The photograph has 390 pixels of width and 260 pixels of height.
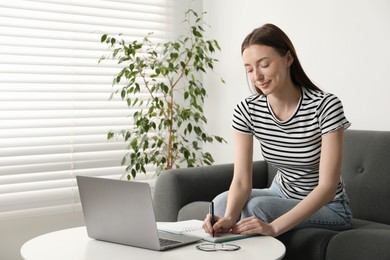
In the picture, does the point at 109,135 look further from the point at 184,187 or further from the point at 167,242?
the point at 167,242

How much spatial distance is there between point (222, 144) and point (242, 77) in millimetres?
520

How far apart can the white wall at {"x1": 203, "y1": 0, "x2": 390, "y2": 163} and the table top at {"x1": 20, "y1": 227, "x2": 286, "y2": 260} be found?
1.59 metres

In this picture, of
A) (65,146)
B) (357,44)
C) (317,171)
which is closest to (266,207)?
(317,171)

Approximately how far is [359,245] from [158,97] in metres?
Result: 2.25

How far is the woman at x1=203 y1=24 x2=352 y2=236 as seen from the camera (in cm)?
236

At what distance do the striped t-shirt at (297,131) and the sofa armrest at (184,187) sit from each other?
631 mm

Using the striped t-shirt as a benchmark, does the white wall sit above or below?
above

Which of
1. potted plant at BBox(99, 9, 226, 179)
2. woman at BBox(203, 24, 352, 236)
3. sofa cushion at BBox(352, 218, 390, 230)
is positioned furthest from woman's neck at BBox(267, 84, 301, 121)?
potted plant at BBox(99, 9, 226, 179)

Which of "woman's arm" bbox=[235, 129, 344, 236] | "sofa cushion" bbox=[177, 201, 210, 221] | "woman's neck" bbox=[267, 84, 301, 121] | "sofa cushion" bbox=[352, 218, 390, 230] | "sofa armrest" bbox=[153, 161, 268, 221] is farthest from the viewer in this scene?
"sofa armrest" bbox=[153, 161, 268, 221]

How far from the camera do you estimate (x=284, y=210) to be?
7.97 ft

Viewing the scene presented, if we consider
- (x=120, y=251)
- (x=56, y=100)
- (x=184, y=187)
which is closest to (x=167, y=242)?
(x=120, y=251)

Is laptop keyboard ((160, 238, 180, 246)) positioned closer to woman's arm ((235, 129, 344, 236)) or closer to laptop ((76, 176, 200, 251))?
laptop ((76, 176, 200, 251))

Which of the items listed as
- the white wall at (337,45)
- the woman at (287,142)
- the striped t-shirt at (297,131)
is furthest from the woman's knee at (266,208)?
the white wall at (337,45)

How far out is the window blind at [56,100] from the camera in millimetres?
3846
